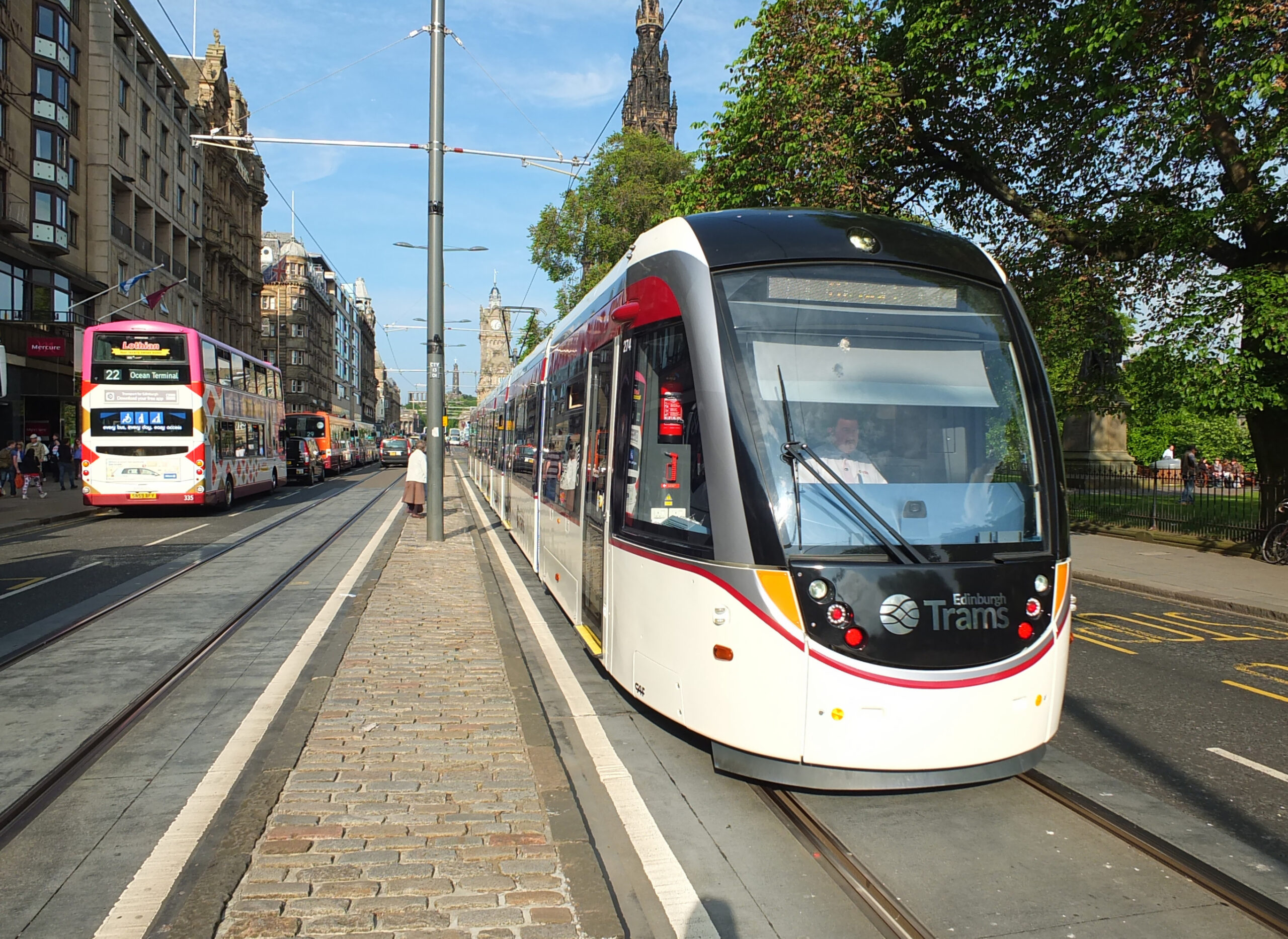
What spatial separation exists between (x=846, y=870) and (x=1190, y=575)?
1178 centimetres

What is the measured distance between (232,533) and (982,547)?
1580 cm

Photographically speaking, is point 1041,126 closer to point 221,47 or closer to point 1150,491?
point 1150,491

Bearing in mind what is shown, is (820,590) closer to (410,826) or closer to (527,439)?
(410,826)

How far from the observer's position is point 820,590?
427 centimetres

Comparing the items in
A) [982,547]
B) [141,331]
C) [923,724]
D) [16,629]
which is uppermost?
[141,331]

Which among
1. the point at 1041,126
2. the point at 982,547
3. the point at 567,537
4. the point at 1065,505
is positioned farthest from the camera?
the point at 1041,126

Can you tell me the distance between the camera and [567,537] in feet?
27.0

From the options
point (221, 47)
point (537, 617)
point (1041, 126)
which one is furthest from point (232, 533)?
point (221, 47)

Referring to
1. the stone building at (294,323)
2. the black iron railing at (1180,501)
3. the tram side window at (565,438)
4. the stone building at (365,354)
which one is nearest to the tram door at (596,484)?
the tram side window at (565,438)

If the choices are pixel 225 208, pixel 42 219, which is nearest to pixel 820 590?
pixel 42 219

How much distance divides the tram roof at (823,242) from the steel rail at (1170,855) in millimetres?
2623

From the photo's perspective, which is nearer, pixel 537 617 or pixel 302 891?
pixel 302 891

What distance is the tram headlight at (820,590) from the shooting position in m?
4.27

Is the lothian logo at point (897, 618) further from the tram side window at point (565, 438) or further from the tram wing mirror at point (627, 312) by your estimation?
the tram side window at point (565, 438)
